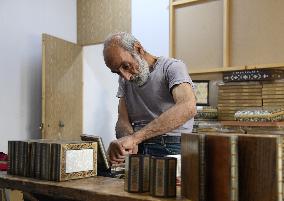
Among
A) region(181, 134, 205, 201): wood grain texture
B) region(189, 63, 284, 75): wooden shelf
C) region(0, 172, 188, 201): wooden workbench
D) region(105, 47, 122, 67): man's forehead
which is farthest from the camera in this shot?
region(189, 63, 284, 75): wooden shelf

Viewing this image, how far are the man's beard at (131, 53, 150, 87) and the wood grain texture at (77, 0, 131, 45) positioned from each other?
8.18 ft

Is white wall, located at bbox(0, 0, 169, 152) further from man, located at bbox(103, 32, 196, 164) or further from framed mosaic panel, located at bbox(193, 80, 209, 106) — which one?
man, located at bbox(103, 32, 196, 164)

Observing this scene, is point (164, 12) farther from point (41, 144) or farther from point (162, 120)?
point (41, 144)

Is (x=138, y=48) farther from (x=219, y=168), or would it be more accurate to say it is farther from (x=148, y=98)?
(x=219, y=168)

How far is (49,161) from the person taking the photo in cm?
158

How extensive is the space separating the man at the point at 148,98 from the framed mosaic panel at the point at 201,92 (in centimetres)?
118

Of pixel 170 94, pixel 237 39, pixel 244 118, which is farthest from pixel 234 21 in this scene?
pixel 170 94

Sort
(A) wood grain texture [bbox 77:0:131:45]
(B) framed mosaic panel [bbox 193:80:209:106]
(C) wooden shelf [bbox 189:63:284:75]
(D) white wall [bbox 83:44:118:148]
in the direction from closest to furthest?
1. (C) wooden shelf [bbox 189:63:284:75]
2. (B) framed mosaic panel [bbox 193:80:209:106]
3. (A) wood grain texture [bbox 77:0:131:45]
4. (D) white wall [bbox 83:44:118:148]

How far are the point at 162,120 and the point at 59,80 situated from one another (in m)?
3.05

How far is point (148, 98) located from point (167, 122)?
0.35 m

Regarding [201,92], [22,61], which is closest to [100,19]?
[22,61]

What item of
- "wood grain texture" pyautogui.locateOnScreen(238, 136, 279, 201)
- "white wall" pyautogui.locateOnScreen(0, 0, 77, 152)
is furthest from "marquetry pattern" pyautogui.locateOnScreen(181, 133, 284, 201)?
"white wall" pyautogui.locateOnScreen(0, 0, 77, 152)

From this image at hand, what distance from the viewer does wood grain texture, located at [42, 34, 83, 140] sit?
4430mm

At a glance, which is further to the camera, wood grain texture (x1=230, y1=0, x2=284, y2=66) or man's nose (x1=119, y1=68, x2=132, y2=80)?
wood grain texture (x1=230, y1=0, x2=284, y2=66)
